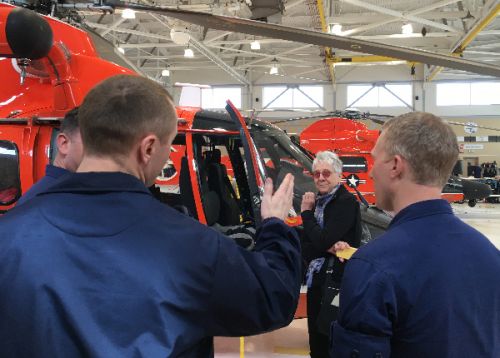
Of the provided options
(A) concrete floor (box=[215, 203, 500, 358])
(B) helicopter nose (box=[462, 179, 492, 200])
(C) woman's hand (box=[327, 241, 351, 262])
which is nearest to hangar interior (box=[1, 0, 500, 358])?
(B) helicopter nose (box=[462, 179, 492, 200])

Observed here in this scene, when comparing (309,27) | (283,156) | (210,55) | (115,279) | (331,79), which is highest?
(309,27)

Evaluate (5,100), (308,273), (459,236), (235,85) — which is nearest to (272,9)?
(5,100)

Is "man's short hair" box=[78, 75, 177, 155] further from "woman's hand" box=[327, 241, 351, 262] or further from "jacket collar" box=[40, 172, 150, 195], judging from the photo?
"woman's hand" box=[327, 241, 351, 262]

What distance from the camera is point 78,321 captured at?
887mm

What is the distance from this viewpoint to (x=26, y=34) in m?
A: 2.28

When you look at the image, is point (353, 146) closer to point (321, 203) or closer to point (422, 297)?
point (321, 203)

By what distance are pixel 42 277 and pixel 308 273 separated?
2.19 metres

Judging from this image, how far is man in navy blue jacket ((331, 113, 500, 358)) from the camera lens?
1.06m

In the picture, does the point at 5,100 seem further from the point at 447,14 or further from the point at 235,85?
the point at 235,85

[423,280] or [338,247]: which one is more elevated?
[423,280]

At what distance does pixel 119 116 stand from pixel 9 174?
313 centimetres

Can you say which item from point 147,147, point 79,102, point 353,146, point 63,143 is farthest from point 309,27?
point 147,147

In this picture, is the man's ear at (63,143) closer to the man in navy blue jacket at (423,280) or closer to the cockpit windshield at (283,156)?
the man in navy blue jacket at (423,280)

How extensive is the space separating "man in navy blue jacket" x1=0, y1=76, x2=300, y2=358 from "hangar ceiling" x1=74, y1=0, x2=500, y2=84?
4317 millimetres
